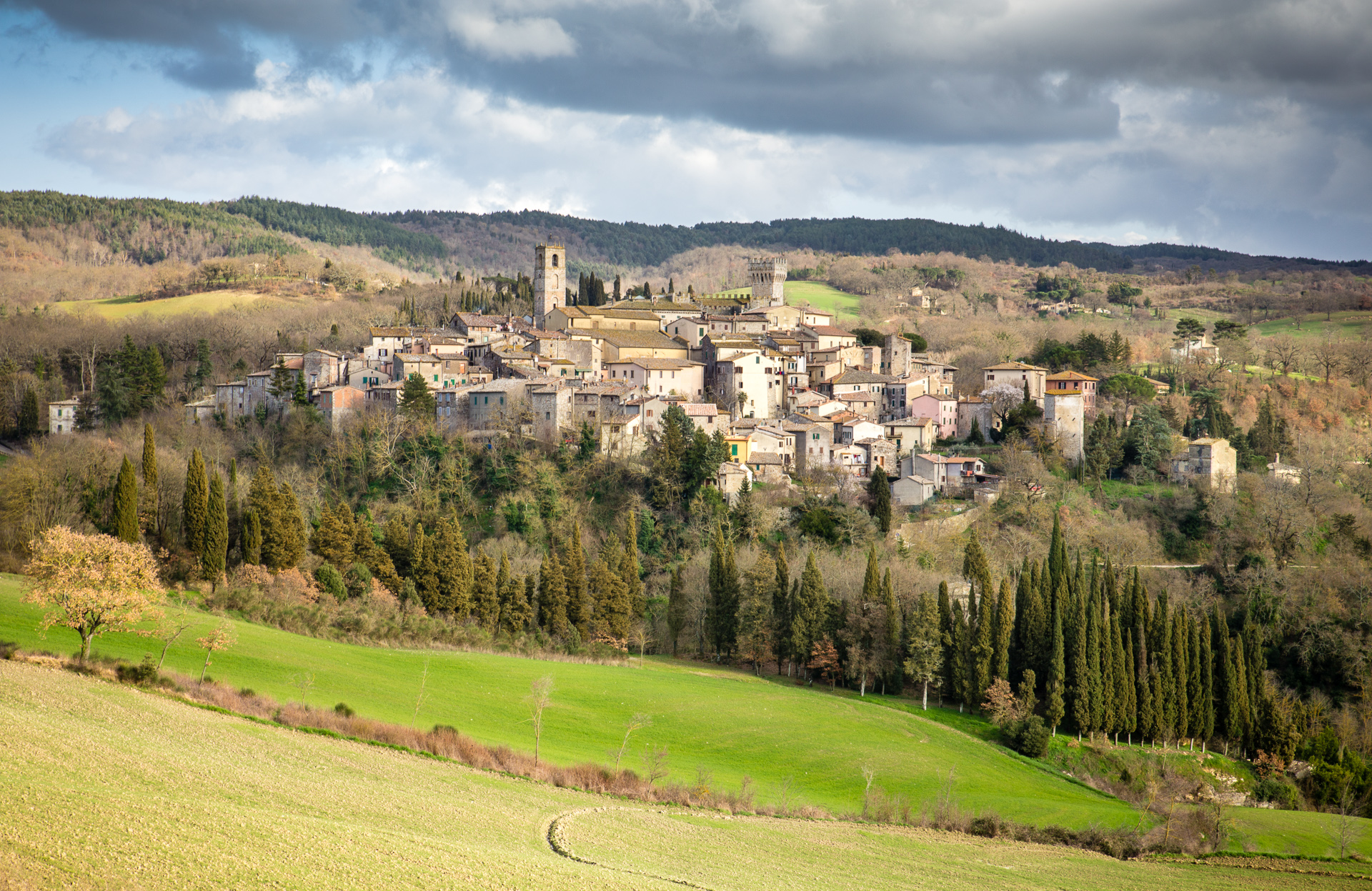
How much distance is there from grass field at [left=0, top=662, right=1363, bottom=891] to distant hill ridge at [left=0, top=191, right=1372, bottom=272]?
402 feet

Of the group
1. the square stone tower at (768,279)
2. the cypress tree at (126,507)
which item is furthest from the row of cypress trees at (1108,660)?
the square stone tower at (768,279)

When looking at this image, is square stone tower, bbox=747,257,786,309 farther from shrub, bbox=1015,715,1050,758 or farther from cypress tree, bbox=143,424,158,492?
shrub, bbox=1015,715,1050,758

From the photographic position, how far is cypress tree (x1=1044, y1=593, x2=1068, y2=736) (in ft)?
141

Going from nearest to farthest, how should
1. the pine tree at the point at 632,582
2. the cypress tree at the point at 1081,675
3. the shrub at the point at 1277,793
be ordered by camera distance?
the shrub at the point at 1277,793 < the cypress tree at the point at 1081,675 < the pine tree at the point at 632,582

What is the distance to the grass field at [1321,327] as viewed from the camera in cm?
10594

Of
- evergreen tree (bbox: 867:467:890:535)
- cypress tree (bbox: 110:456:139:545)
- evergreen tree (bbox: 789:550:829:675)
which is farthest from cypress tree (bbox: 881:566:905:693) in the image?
cypress tree (bbox: 110:456:139:545)

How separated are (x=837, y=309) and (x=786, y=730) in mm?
82967

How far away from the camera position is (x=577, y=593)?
49531 mm

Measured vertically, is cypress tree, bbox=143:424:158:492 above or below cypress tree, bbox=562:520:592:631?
above

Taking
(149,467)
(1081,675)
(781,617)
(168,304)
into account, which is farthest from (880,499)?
(168,304)

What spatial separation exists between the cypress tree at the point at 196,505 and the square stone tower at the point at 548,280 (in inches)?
1601

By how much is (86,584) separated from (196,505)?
1824cm

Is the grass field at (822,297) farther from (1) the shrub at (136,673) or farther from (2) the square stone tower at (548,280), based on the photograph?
(1) the shrub at (136,673)

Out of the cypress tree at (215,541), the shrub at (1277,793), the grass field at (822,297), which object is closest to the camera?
the shrub at (1277,793)
